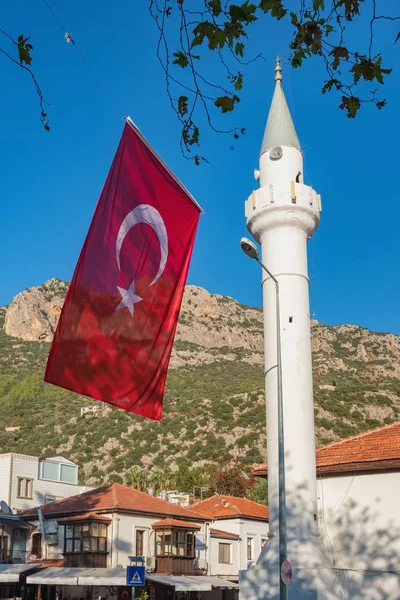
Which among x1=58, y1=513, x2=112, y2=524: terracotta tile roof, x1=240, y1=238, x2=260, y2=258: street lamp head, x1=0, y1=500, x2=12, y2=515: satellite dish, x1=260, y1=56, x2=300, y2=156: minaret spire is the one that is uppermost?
x1=260, y1=56, x2=300, y2=156: minaret spire

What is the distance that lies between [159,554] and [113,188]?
109 ft

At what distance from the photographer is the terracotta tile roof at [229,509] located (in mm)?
50750

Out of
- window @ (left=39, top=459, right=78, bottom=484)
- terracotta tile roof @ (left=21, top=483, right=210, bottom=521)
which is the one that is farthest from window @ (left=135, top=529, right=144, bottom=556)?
Result: window @ (left=39, top=459, right=78, bottom=484)

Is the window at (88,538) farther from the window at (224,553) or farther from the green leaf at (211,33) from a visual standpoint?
the green leaf at (211,33)

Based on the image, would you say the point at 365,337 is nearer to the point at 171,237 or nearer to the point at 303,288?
the point at 303,288

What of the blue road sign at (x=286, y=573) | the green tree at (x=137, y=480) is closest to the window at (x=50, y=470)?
the green tree at (x=137, y=480)

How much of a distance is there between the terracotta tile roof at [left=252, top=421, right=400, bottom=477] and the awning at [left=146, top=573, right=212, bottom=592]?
10174 millimetres

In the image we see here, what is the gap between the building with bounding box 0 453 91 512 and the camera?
5325 centimetres

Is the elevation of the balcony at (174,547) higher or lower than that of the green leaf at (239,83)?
lower

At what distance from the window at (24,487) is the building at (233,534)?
12281mm

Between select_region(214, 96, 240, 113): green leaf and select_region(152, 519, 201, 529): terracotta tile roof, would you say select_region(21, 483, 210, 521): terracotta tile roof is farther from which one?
select_region(214, 96, 240, 113): green leaf

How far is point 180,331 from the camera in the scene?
491ft

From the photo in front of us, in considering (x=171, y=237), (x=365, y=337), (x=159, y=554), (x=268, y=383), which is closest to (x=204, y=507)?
(x=159, y=554)

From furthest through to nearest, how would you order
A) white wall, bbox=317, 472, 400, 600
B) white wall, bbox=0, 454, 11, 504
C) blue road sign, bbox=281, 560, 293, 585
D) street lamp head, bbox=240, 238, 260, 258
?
white wall, bbox=0, 454, 11, 504, white wall, bbox=317, 472, 400, 600, street lamp head, bbox=240, 238, 260, 258, blue road sign, bbox=281, 560, 293, 585
